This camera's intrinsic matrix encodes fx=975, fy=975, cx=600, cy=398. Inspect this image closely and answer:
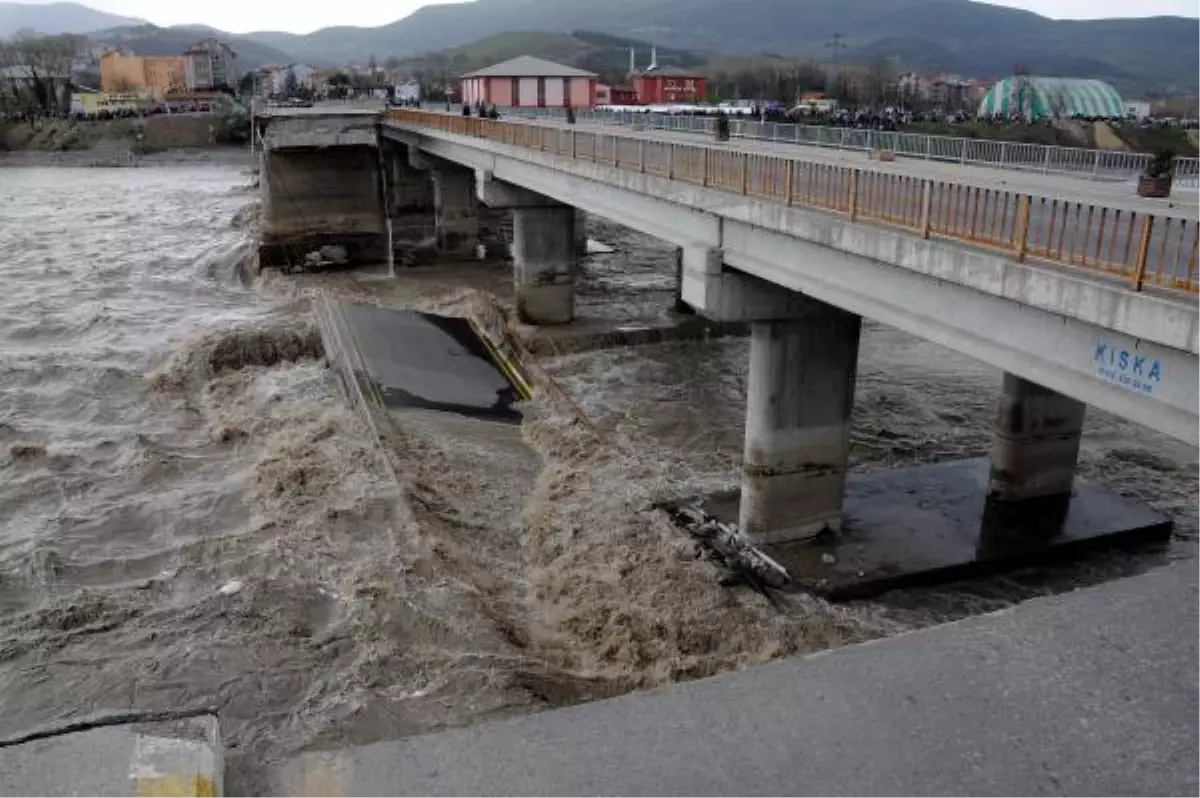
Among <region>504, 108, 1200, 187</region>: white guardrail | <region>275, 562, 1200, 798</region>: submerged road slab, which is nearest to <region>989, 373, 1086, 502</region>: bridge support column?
<region>504, 108, 1200, 187</region>: white guardrail

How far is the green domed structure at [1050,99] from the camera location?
4284 inches

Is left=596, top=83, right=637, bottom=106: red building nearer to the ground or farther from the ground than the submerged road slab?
farther from the ground

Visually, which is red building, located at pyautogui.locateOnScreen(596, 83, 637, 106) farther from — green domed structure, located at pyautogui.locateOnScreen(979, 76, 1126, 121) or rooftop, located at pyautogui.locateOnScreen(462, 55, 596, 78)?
green domed structure, located at pyautogui.locateOnScreen(979, 76, 1126, 121)

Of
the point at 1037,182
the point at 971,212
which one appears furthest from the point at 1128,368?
the point at 1037,182

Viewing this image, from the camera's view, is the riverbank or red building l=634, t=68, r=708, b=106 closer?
red building l=634, t=68, r=708, b=106

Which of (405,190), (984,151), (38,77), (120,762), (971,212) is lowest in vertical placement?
(405,190)

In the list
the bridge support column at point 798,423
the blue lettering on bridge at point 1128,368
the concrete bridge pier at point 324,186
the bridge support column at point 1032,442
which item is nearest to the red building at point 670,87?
the concrete bridge pier at point 324,186

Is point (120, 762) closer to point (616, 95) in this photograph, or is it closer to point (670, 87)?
point (670, 87)

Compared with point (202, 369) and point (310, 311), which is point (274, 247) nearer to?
point (310, 311)

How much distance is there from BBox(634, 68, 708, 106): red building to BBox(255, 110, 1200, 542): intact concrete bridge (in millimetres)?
57282

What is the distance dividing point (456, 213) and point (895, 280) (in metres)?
36.2

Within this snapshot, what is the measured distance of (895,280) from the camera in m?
11.6

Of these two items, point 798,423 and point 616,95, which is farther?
point 616,95

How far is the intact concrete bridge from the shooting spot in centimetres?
848
